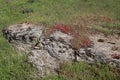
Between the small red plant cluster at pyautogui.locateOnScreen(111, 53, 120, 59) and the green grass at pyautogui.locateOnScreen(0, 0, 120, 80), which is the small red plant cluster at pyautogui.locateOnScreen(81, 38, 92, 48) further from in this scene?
the green grass at pyautogui.locateOnScreen(0, 0, 120, 80)

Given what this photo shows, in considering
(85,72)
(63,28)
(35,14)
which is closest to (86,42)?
(63,28)

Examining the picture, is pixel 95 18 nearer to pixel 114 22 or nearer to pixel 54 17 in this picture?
pixel 114 22

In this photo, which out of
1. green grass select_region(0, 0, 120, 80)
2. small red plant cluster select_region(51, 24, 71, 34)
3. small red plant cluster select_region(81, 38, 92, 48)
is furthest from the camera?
small red plant cluster select_region(51, 24, 71, 34)

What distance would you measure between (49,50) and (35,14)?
28.1ft

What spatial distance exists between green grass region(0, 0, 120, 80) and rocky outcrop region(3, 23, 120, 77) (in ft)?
2.54

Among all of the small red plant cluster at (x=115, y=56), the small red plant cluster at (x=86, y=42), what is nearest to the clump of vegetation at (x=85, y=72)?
the small red plant cluster at (x=115, y=56)

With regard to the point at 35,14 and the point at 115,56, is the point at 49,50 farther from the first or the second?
the point at 35,14

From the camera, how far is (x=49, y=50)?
2122 centimetres

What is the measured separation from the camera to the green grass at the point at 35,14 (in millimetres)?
20000

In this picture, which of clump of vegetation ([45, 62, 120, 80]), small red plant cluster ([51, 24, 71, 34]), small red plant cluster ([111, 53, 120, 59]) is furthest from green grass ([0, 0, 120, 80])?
small red plant cluster ([111, 53, 120, 59])

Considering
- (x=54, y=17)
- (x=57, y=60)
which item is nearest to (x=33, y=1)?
(x=54, y=17)

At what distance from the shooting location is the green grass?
20.0 meters

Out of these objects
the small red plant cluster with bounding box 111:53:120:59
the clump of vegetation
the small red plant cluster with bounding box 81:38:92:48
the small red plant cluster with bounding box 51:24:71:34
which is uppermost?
the small red plant cluster with bounding box 51:24:71:34

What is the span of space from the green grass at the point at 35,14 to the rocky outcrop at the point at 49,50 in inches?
30.4
